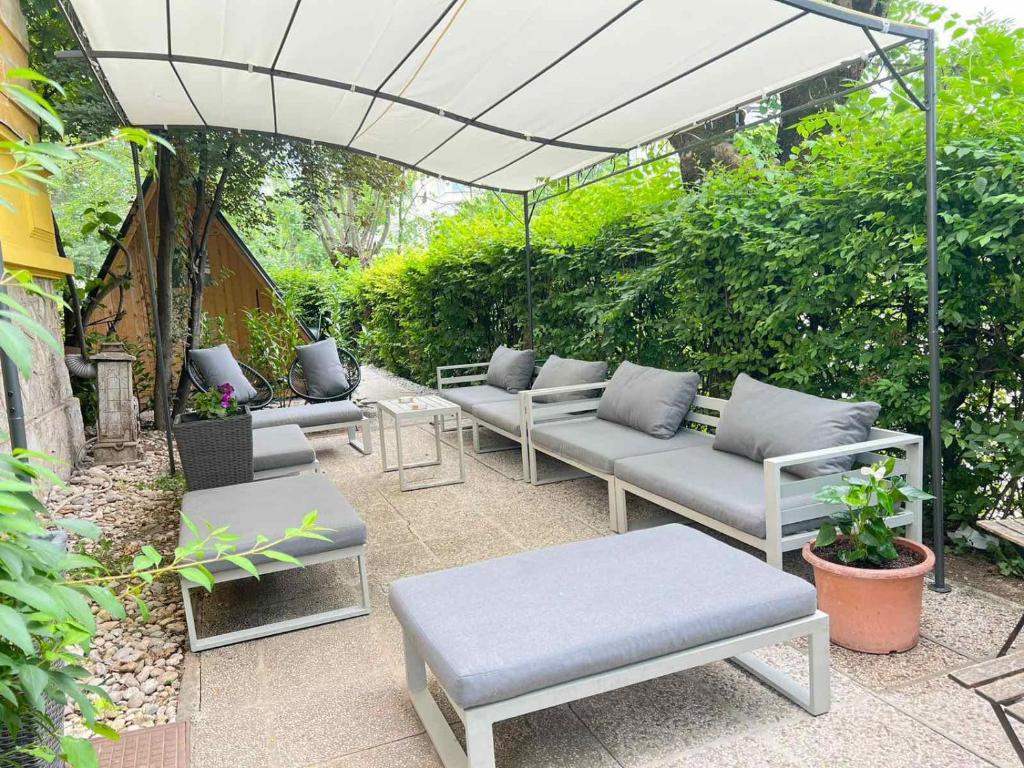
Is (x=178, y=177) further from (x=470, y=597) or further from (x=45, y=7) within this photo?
(x=470, y=597)

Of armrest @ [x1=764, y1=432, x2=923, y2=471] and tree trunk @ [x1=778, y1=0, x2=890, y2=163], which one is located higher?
tree trunk @ [x1=778, y1=0, x2=890, y2=163]

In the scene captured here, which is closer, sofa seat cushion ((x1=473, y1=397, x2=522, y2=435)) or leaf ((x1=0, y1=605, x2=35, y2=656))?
leaf ((x1=0, y1=605, x2=35, y2=656))

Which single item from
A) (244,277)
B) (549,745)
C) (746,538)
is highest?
(244,277)

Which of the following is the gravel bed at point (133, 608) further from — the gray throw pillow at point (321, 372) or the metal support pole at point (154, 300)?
the gray throw pillow at point (321, 372)

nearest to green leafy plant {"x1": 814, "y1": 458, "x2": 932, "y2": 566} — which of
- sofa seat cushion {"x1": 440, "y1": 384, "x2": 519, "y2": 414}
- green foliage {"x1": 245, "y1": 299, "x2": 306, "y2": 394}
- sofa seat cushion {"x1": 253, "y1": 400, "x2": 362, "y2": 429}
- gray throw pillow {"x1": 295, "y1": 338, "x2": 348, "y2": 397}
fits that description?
sofa seat cushion {"x1": 440, "y1": 384, "x2": 519, "y2": 414}

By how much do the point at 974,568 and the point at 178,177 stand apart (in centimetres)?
777

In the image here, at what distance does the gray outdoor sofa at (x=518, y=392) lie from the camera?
5.28m

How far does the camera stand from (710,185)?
4531 millimetres

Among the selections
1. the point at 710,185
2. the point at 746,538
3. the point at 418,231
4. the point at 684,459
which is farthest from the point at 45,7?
the point at 418,231

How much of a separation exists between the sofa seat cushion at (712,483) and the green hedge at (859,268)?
63 centimetres

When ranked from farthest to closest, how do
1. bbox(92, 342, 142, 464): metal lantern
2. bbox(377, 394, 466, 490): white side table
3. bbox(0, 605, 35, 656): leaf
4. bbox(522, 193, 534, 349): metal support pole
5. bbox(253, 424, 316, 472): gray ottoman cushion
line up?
1. bbox(522, 193, 534, 349): metal support pole
2. bbox(92, 342, 142, 464): metal lantern
3. bbox(377, 394, 466, 490): white side table
4. bbox(253, 424, 316, 472): gray ottoman cushion
5. bbox(0, 605, 35, 656): leaf

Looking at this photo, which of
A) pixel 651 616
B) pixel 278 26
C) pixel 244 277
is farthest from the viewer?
pixel 244 277

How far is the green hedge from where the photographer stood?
302 cm

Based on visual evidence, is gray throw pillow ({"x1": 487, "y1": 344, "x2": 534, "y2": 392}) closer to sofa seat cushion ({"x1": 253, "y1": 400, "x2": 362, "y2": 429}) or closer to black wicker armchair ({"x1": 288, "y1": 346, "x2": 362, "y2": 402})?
sofa seat cushion ({"x1": 253, "y1": 400, "x2": 362, "y2": 429})
